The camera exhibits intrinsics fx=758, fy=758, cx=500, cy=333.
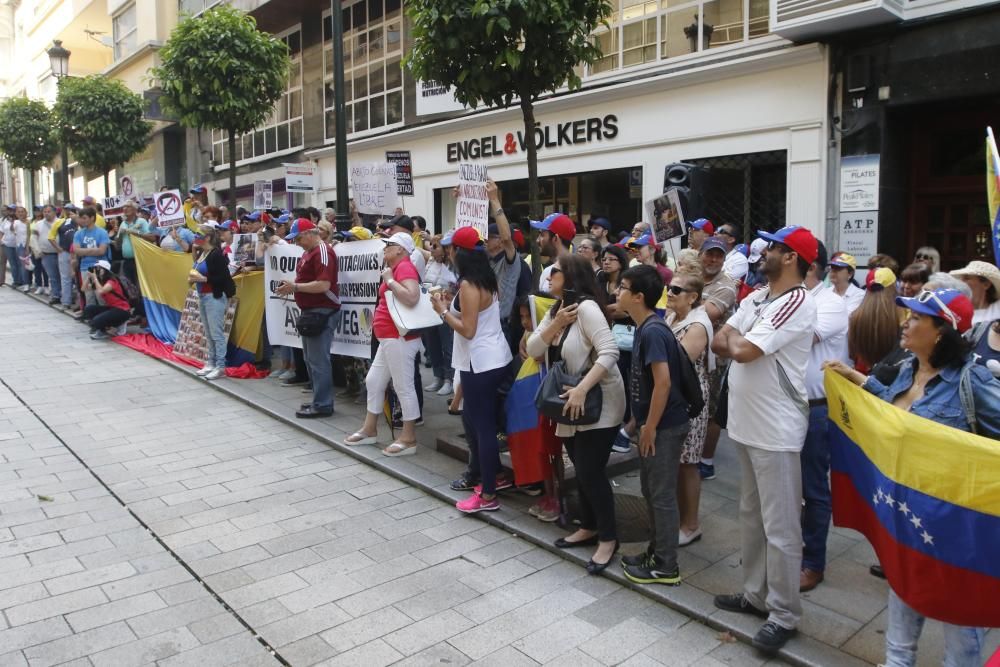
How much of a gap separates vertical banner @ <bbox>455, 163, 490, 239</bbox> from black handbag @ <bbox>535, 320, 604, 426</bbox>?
2.03 meters

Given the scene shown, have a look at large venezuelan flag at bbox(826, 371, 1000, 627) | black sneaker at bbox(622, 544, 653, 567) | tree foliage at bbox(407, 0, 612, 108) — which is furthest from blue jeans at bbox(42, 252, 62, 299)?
large venezuelan flag at bbox(826, 371, 1000, 627)

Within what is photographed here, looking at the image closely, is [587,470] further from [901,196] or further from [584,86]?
[584,86]

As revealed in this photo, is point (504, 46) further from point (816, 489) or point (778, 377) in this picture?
point (816, 489)

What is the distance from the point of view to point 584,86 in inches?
523

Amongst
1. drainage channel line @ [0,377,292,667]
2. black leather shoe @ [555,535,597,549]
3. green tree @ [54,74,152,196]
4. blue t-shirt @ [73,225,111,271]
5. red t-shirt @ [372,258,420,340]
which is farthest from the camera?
green tree @ [54,74,152,196]

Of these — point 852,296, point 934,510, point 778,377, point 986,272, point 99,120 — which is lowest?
point 934,510

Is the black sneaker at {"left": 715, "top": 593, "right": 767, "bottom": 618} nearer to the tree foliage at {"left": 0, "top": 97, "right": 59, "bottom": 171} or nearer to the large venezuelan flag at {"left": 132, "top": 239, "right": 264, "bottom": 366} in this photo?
the large venezuelan flag at {"left": 132, "top": 239, "right": 264, "bottom": 366}

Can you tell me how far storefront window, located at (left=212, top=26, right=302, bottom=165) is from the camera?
22.6 metres

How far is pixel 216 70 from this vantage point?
12.2 m

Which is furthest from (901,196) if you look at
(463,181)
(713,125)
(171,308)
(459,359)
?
(171,308)

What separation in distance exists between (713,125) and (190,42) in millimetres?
8321

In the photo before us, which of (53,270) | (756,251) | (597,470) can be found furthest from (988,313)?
(53,270)

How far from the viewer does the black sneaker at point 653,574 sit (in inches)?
167

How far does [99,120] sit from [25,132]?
249 inches
